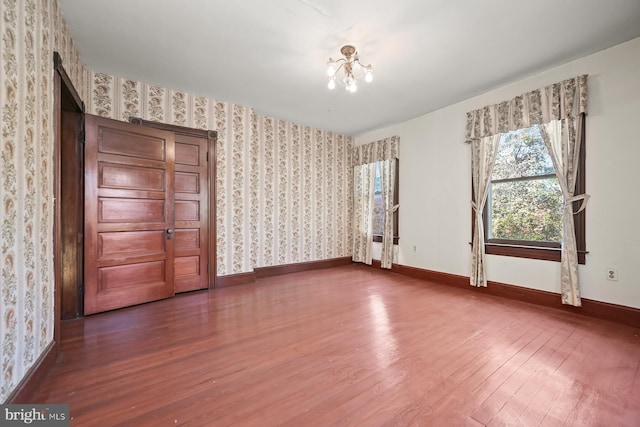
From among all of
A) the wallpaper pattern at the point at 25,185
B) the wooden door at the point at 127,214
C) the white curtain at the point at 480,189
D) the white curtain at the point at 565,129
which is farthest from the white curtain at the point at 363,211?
the wallpaper pattern at the point at 25,185

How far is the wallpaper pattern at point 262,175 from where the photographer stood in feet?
11.4

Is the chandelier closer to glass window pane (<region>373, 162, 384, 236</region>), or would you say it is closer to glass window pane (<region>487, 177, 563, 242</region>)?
glass window pane (<region>487, 177, 563, 242</region>)

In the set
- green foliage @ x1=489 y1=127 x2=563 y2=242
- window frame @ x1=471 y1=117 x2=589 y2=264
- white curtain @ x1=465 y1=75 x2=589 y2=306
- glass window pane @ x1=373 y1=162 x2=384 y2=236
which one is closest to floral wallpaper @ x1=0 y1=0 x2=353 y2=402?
glass window pane @ x1=373 y1=162 x2=384 y2=236

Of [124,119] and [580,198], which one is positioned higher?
[124,119]

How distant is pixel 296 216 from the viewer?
195 inches

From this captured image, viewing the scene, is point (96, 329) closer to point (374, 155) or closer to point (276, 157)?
point (276, 157)

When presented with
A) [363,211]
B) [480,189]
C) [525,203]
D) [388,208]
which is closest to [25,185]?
[480,189]

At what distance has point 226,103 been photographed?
4031 mm

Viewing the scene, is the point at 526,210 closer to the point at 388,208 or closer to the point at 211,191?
the point at 388,208

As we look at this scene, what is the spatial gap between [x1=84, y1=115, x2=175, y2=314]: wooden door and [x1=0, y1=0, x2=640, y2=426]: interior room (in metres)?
0.02

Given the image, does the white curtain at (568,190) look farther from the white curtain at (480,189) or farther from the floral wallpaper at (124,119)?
the floral wallpaper at (124,119)

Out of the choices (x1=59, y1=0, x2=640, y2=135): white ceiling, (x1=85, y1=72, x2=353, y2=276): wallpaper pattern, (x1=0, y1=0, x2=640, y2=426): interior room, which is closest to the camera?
(x1=0, y1=0, x2=640, y2=426): interior room

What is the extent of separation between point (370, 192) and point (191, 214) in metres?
3.35

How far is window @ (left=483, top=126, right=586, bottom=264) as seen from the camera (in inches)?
120
